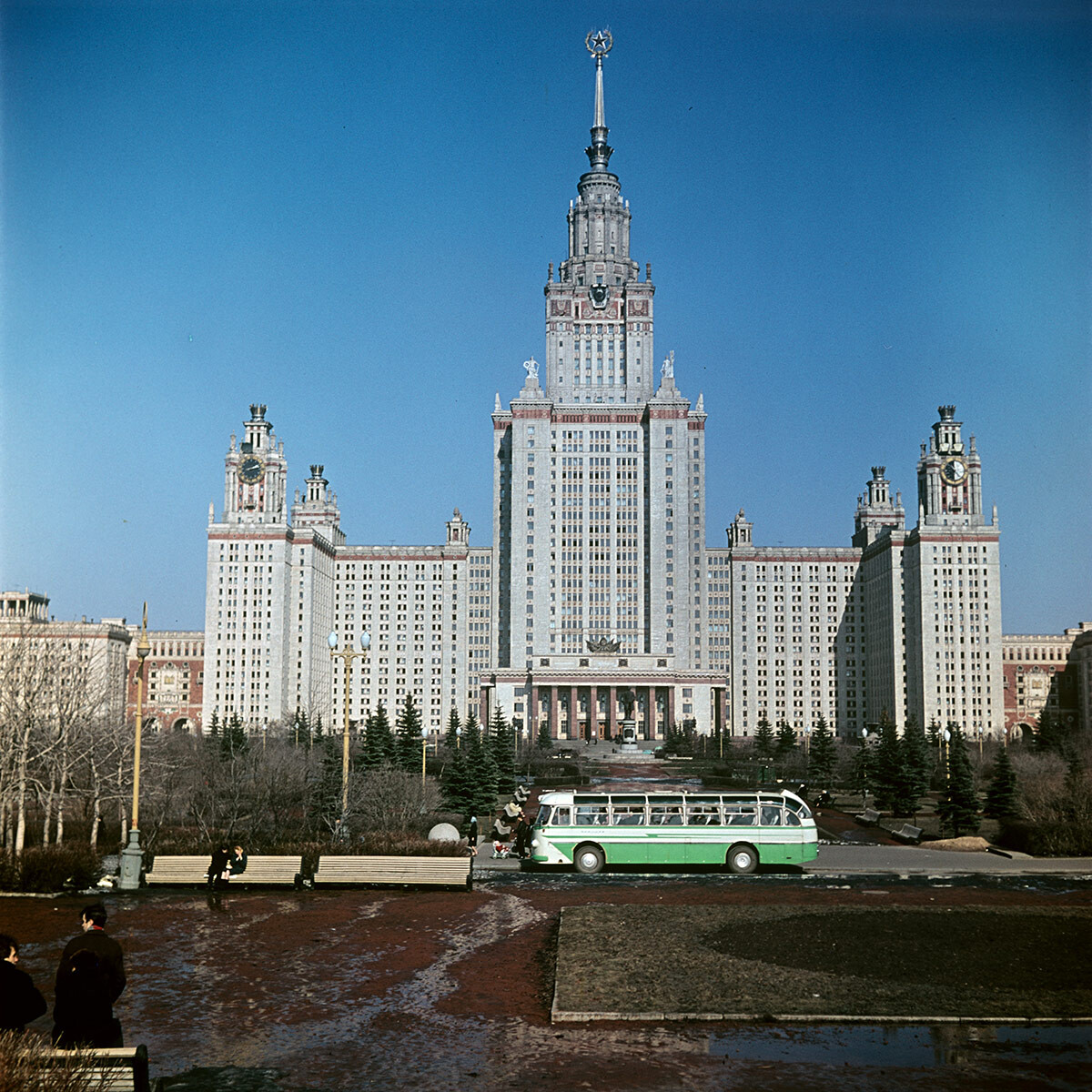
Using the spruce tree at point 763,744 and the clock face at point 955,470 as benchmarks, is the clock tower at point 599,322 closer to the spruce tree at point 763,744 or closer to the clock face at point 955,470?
the clock face at point 955,470

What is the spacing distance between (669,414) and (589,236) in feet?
94.4

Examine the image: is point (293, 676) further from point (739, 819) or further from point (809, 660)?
point (739, 819)

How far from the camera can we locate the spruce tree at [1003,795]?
168ft

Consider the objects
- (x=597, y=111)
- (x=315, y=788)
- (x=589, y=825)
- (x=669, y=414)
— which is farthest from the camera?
(x=597, y=111)

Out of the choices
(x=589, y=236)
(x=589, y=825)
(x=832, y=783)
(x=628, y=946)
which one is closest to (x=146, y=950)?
(x=628, y=946)

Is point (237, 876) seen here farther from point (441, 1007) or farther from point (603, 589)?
point (603, 589)

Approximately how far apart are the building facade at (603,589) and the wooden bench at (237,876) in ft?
366

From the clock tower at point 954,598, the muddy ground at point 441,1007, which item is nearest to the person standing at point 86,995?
the muddy ground at point 441,1007

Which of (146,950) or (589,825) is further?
(589,825)

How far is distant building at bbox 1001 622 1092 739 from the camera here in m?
158

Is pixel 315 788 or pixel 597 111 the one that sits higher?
pixel 597 111

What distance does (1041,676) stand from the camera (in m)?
162

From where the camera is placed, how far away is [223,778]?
5016cm

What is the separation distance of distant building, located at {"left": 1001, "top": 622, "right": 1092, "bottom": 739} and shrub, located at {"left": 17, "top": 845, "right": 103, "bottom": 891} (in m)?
148
